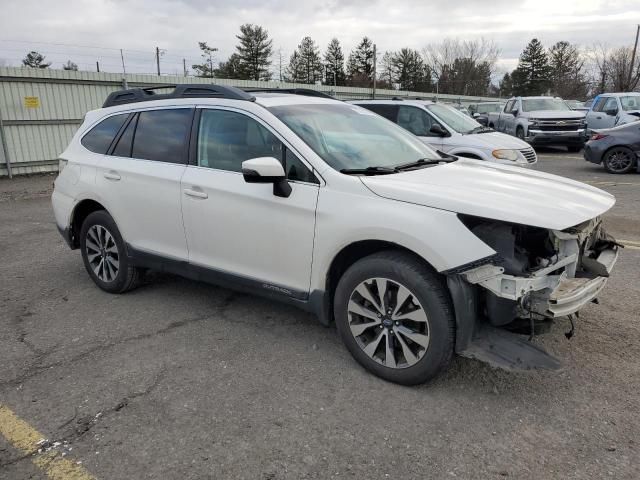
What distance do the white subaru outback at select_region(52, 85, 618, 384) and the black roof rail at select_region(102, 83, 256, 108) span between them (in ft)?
0.07

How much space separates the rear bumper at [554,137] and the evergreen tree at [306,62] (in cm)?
5765

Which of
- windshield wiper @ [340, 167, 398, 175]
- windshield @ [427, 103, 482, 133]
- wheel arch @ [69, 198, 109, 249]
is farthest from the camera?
windshield @ [427, 103, 482, 133]

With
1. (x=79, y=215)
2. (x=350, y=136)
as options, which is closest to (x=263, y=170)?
(x=350, y=136)

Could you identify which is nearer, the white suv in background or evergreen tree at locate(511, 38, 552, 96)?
the white suv in background

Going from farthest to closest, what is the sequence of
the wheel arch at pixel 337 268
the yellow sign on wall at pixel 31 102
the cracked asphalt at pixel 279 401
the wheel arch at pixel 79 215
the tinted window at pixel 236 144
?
the yellow sign on wall at pixel 31 102 → the wheel arch at pixel 79 215 → the tinted window at pixel 236 144 → the wheel arch at pixel 337 268 → the cracked asphalt at pixel 279 401

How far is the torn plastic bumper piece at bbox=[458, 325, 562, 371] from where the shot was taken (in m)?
2.87

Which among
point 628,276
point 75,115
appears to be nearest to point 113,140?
point 628,276

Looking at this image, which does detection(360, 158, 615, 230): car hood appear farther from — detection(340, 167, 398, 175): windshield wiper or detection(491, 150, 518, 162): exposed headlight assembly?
detection(491, 150, 518, 162): exposed headlight assembly

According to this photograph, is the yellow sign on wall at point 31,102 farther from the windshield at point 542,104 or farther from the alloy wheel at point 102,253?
the windshield at point 542,104

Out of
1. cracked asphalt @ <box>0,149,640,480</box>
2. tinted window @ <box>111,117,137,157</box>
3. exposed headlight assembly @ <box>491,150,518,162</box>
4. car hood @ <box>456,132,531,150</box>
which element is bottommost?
cracked asphalt @ <box>0,149,640,480</box>

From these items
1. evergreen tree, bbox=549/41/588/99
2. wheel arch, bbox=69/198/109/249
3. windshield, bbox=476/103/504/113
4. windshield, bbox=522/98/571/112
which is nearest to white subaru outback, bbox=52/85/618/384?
wheel arch, bbox=69/198/109/249

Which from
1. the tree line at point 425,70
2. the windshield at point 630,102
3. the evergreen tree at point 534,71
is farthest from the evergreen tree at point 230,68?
the windshield at point 630,102

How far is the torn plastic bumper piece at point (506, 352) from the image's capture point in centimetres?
Answer: 287

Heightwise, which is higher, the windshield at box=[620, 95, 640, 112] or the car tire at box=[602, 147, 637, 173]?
the windshield at box=[620, 95, 640, 112]
